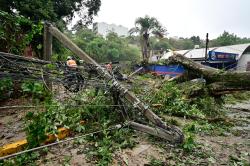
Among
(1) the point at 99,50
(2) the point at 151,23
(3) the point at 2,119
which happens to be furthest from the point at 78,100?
(1) the point at 99,50

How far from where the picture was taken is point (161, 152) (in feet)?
16.5

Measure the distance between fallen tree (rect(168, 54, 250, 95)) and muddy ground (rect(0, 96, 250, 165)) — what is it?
1.18 meters

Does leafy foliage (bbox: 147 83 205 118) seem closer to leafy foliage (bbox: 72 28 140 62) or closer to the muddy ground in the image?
the muddy ground

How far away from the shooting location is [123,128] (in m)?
5.84

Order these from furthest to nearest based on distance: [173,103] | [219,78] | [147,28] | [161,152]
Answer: [147,28] → [173,103] → [219,78] → [161,152]

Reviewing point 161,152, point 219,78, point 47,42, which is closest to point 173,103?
point 219,78

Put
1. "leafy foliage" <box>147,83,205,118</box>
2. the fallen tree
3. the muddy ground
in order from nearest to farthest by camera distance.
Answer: the muddy ground → the fallen tree → "leafy foliage" <box>147,83,205,118</box>

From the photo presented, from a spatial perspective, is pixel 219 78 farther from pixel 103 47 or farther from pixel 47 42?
pixel 103 47

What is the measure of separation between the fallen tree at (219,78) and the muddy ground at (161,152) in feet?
3.87

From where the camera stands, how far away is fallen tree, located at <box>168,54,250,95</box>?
6.80 meters

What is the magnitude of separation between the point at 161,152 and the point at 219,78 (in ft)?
10.9

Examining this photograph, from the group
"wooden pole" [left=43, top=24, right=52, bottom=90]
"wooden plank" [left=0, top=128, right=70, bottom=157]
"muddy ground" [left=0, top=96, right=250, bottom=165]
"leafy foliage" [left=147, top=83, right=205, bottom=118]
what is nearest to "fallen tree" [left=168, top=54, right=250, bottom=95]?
"leafy foliage" [left=147, top=83, right=205, bottom=118]

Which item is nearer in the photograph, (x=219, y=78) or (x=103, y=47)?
(x=219, y=78)

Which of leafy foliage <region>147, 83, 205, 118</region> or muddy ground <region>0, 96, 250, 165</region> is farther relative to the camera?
leafy foliage <region>147, 83, 205, 118</region>
